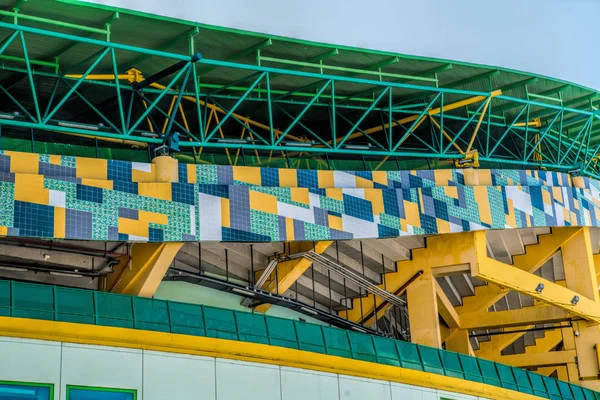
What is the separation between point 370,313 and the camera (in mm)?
54469

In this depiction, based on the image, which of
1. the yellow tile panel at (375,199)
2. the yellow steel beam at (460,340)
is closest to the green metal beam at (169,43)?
the yellow tile panel at (375,199)

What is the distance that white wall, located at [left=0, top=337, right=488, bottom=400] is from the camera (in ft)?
97.5

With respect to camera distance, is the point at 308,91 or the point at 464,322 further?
the point at 464,322

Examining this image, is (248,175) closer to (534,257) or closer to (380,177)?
(380,177)

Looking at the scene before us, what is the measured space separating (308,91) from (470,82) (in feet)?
26.9

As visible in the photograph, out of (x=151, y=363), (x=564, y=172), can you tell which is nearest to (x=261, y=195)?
(x=151, y=363)

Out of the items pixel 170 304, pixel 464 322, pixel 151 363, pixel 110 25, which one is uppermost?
pixel 110 25

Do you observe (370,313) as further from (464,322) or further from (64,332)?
(64,332)

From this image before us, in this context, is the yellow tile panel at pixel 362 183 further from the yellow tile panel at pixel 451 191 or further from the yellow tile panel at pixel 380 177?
the yellow tile panel at pixel 451 191

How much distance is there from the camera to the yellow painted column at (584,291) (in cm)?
5388

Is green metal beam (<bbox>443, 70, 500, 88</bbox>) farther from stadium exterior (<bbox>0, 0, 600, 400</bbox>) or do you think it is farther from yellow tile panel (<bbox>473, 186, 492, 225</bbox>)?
yellow tile panel (<bbox>473, 186, 492, 225</bbox>)

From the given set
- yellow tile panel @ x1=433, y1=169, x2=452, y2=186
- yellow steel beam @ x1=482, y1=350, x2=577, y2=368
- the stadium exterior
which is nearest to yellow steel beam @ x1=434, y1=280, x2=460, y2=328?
the stadium exterior

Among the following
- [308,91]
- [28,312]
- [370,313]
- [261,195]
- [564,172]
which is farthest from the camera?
[564,172]

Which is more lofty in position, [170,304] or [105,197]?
[105,197]
